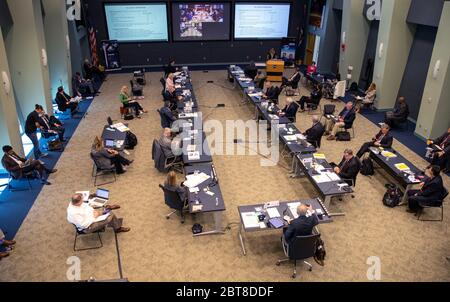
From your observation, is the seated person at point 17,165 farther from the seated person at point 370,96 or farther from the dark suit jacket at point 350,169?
the seated person at point 370,96

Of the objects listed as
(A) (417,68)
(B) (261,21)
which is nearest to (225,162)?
(A) (417,68)

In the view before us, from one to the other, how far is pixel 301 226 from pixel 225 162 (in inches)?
167

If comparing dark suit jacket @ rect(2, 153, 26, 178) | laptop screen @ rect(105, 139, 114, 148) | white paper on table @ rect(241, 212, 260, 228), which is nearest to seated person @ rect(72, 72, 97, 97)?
laptop screen @ rect(105, 139, 114, 148)

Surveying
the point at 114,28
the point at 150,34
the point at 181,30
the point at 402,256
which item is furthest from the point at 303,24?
the point at 402,256

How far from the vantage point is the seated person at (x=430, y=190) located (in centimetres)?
669

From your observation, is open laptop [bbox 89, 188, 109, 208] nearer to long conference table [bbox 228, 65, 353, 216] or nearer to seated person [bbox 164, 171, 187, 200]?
seated person [bbox 164, 171, 187, 200]

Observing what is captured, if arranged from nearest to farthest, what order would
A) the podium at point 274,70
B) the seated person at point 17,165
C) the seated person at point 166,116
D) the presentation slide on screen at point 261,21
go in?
1. the seated person at point 17,165
2. the seated person at point 166,116
3. the podium at point 274,70
4. the presentation slide on screen at point 261,21

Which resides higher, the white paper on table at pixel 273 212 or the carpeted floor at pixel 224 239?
the white paper on table at pixel 273 212

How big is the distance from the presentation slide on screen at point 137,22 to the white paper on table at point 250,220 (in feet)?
47.6

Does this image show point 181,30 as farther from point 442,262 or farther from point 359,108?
point 442,262

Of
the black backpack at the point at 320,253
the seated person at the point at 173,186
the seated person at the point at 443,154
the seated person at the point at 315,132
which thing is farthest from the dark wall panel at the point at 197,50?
the black backpack at the point at 320,253

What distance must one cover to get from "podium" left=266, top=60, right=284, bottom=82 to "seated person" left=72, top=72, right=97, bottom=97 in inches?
307

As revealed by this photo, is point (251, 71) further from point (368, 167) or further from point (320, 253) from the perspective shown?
point (320, 253)

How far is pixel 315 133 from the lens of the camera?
9203 mm
